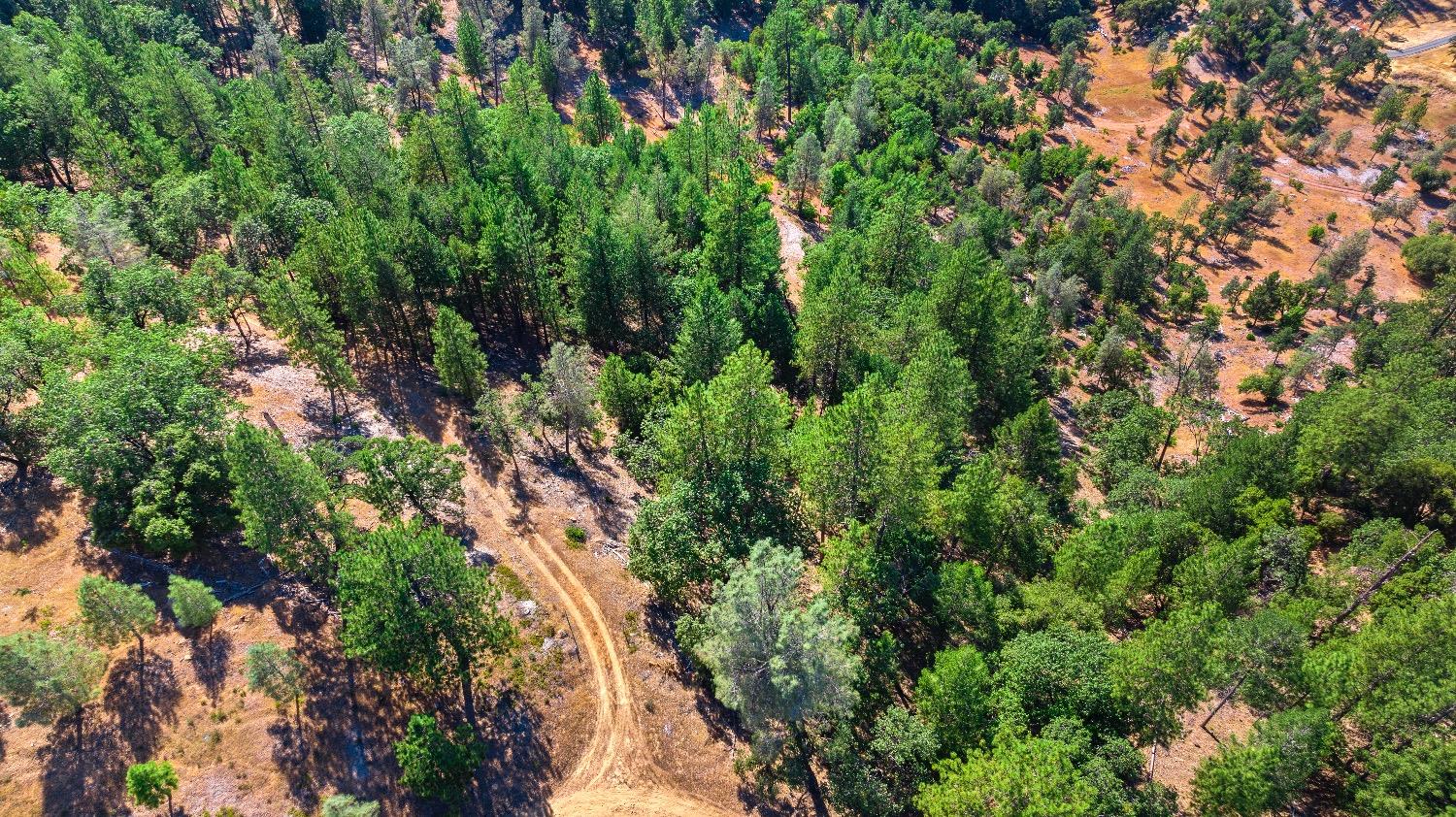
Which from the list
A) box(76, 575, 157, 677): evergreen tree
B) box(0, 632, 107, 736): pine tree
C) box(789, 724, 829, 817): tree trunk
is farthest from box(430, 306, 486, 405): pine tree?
box(789, 724, 829, 817): tree trunk

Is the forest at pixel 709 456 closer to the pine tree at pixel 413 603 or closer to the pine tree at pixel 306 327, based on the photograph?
the pine tree at pixel 413 603

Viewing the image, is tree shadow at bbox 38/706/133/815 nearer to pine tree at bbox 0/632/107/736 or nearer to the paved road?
pine tree at bbox 0/632/107/736

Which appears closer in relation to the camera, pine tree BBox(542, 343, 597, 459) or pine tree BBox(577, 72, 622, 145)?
pine tree BBox(542, 343, 597, 459)

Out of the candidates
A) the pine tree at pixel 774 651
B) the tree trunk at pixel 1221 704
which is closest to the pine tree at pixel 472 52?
the pine tree at pixel 774 651

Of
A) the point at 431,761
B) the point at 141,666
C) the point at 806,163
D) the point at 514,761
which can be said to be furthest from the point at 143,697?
the point at 806,163

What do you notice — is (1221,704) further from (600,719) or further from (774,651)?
(600,719)

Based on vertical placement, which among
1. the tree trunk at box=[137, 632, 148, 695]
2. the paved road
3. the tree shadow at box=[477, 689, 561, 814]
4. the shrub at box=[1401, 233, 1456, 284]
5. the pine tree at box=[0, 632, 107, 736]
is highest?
the paved road

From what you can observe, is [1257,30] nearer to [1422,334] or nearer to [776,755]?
[1422,334]
